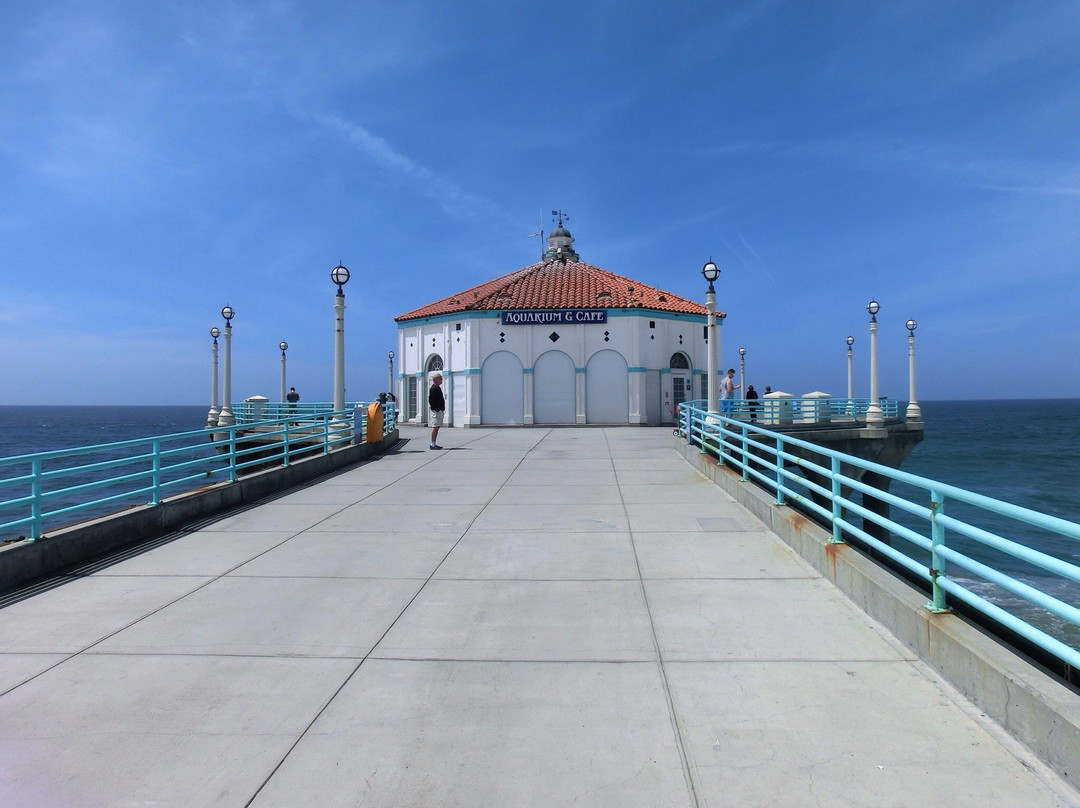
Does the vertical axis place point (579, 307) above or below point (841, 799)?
above

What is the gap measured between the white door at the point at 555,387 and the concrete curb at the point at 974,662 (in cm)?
2047

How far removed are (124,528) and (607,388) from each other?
20.5 metres

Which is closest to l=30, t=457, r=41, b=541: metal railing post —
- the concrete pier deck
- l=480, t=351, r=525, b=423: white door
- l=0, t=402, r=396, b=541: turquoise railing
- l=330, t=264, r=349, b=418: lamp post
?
l=0, t=402, r=396, b=541: turquoise railing

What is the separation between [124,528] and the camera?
8094 mm

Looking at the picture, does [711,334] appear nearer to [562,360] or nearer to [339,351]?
[339,351]

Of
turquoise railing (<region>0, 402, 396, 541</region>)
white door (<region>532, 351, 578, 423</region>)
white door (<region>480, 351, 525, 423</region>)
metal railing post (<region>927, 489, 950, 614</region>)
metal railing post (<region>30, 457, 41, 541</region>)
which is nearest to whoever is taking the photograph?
metal railing post (<region>927, 489, 950, 614</region>)

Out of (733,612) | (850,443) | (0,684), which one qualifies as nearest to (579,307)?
(850,443)

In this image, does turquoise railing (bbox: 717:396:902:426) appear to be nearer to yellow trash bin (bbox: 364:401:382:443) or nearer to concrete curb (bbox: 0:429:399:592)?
yellow trash bin (bbox: 364:401:382:443)

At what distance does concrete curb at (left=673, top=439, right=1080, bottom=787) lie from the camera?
3309mm

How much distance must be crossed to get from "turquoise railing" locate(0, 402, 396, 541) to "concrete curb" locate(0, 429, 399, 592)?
0.70 feet

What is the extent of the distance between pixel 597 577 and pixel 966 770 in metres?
3.59

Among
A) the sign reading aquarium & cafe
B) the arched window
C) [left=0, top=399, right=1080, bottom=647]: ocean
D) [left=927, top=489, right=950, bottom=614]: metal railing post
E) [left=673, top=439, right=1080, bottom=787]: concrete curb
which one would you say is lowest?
[left=0, top=399, right=1080, bottom=647]: ocean

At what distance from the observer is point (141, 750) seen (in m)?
3.61

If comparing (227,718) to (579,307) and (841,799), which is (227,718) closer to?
(841,799)
